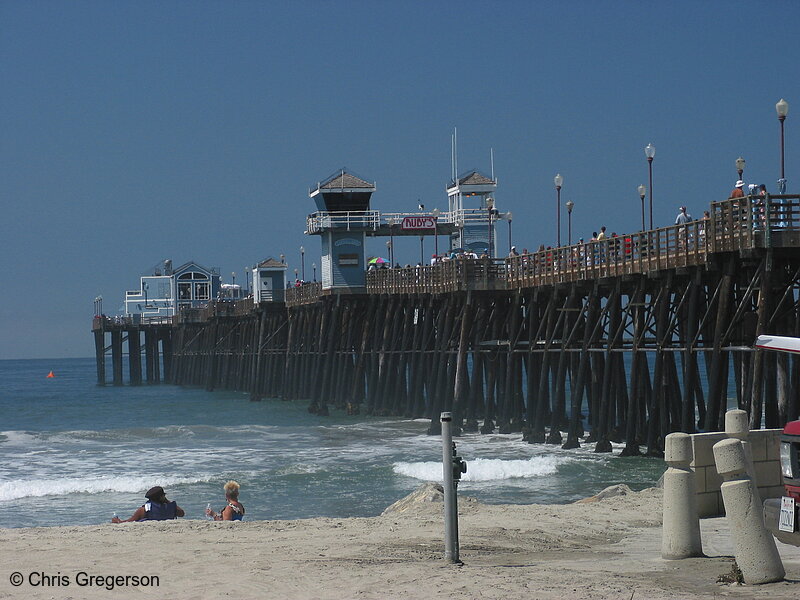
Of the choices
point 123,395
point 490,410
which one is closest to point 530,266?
point 490,410

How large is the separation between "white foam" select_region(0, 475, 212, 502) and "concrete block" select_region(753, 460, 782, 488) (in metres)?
14.9

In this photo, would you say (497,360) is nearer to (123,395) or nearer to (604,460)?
(604,460)

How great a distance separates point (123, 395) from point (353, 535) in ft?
233

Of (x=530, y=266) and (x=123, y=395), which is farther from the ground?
(x=530, y=266)

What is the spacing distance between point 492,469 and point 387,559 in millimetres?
14012

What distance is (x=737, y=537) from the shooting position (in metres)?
8.80

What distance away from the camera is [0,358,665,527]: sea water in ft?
70.1

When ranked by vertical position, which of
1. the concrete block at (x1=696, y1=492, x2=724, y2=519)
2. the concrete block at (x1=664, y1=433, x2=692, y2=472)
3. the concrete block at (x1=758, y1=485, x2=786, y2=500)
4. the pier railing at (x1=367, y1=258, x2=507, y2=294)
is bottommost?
the concrete block at (x1=696, y1=492, x2=724, y2=519)

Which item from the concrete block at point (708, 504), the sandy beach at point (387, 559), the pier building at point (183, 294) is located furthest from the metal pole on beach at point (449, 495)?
the pier building at point (183, 294)

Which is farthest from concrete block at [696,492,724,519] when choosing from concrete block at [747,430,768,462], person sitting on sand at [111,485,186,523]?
person sitting on sand at [111,485,186,523]

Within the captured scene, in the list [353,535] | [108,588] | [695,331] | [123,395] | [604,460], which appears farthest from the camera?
[123,395]

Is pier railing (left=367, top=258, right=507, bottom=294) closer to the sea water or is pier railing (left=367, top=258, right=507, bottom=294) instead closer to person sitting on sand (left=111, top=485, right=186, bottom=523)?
the sea water

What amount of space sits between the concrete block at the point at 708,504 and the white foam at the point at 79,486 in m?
14.5

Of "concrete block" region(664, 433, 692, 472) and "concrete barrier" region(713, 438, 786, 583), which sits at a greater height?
"concrete block" region(664, 433, 692, 472)
